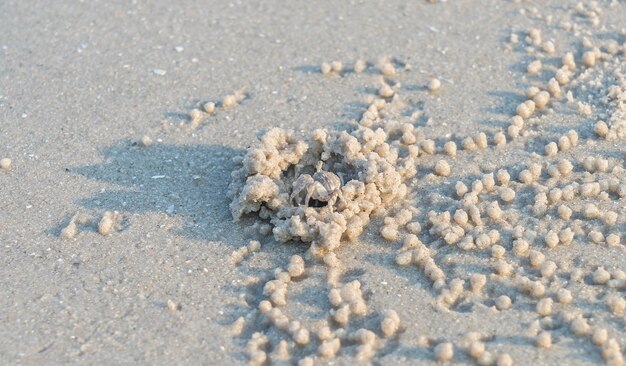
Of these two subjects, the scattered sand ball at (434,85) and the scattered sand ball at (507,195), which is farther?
the scattered sand ball at (434,85)

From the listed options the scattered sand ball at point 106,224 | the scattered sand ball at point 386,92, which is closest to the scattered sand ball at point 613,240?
the scattered sand ball at point 386,92

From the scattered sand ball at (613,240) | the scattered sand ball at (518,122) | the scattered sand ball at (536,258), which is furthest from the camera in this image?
the scattered sand ball at (518,122)

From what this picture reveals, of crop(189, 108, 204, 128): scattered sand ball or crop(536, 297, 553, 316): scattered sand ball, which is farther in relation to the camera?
crop(189, 108, 204, 128): scattered sand ball

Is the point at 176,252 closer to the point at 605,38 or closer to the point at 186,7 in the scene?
the point at 186,7

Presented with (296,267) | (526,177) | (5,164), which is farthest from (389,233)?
(5,164)

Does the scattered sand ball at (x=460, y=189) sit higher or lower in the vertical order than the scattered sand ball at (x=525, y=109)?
lower

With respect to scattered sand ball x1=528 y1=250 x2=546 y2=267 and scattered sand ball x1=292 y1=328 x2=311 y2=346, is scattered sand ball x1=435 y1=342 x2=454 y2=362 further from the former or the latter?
scattered sand ball x1=528 y1=250 x2=546 y2=267

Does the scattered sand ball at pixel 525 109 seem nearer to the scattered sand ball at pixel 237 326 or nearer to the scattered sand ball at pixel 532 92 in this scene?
the scattered sand ball at pixel 532 92

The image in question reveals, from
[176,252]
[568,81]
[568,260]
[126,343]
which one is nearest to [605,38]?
[568,81]

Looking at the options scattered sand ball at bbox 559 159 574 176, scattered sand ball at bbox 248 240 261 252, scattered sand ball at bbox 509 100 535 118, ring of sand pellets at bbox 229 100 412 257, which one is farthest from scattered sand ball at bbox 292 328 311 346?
scattered sand ball at bbox 509 100 535 118
